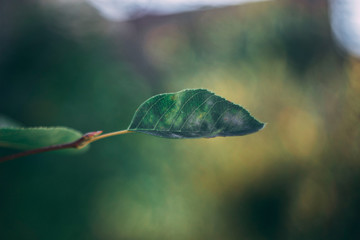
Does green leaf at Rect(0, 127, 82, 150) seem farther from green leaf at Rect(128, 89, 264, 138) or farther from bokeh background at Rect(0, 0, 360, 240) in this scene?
bokeh background at Rect(0, 0, 360, 240)

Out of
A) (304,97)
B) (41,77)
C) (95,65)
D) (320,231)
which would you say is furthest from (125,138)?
(320,231)

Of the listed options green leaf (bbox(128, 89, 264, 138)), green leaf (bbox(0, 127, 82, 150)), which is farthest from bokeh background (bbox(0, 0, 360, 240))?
green leaf (bbox(128, 89, 264, 138))

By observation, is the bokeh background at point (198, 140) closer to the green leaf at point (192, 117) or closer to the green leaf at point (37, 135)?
the green leaf at point (37, 135)

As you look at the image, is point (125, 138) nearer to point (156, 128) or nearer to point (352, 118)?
point (352, 118)

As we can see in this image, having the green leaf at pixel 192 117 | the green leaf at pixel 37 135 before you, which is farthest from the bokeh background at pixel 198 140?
the green leaf at pixel 192 117

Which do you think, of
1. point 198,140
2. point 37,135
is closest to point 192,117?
point 37,135
